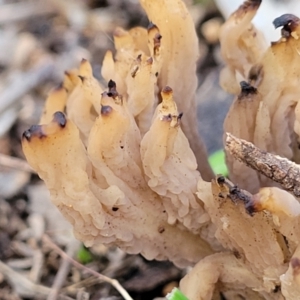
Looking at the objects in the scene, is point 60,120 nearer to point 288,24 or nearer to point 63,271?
point 288,24

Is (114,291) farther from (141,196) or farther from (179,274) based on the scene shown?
(141,196)

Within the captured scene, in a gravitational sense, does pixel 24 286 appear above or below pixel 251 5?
below

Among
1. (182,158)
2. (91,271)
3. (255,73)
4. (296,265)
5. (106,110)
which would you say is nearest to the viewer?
(296,265)

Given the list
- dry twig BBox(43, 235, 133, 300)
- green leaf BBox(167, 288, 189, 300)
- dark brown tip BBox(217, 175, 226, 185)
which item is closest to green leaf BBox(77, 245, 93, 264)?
dry twig BBox(43, 235, 133, 300)

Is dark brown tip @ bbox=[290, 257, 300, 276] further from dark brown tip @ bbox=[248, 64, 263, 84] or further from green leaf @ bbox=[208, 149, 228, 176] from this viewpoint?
green leaf @ bbox=[208, 149, 228, 176]

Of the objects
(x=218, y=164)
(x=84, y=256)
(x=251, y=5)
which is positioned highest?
(x=251, y=5)

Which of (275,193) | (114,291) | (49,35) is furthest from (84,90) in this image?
(49,35)

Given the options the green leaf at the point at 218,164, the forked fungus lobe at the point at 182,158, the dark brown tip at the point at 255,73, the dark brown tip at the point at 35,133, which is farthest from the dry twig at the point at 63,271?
the dark brown tip at the point at 255,73

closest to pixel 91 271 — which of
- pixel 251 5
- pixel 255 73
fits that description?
pixel 255 73
